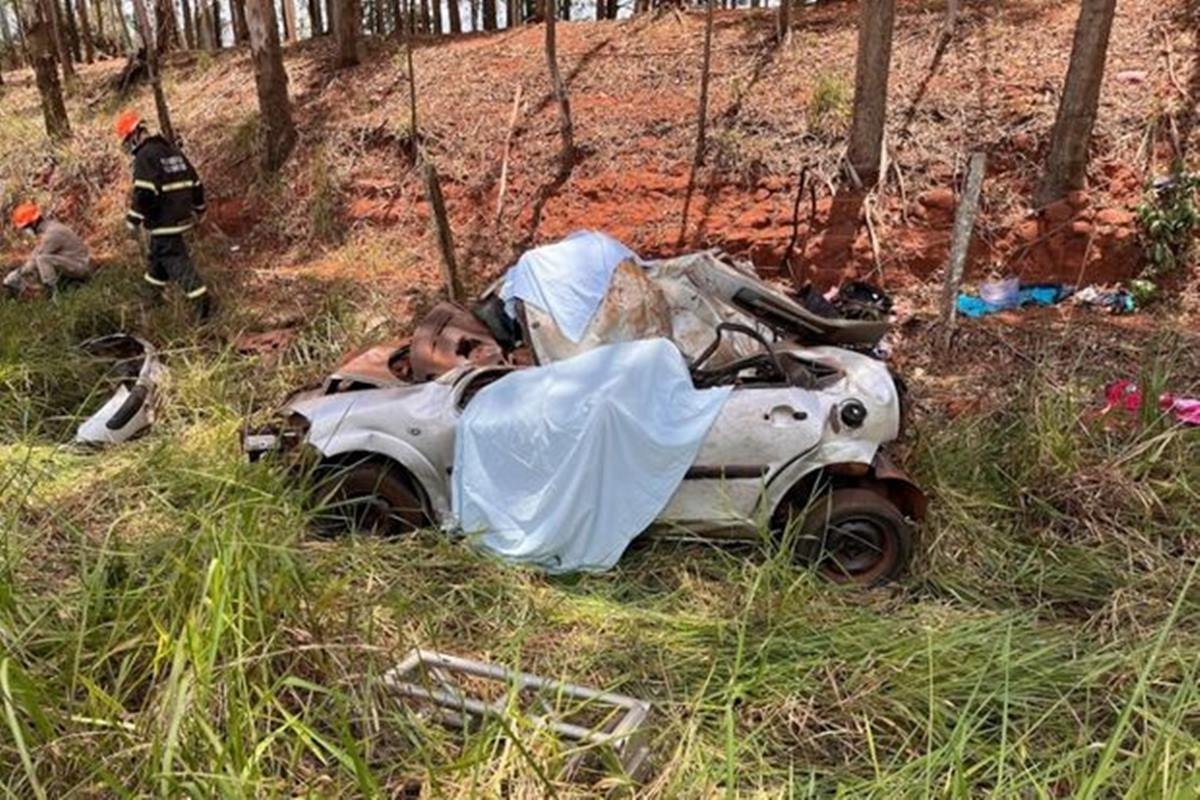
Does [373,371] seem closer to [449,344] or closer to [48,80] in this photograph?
[449,344]

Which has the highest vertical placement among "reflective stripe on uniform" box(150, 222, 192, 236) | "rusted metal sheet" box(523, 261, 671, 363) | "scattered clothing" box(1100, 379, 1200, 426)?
"rusted metal sheet" box(523, 261, 671, 363)

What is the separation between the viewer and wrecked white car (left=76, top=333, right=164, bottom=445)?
4.84 metres

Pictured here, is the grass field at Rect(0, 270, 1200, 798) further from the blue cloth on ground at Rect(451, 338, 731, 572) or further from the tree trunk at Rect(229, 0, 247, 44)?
the tree trunk at Rect(229, 0, 247, 44)

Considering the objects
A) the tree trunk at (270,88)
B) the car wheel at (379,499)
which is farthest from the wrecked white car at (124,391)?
the tree trunk at (270,88)

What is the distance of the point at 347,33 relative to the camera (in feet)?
41.4

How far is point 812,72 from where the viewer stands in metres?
9.25

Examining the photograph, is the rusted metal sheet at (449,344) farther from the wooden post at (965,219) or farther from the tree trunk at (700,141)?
the tree trunk at (700,141)

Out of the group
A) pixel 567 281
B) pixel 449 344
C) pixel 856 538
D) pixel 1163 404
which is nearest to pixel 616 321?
pixel 567 281

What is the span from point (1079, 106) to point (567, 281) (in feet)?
16.6

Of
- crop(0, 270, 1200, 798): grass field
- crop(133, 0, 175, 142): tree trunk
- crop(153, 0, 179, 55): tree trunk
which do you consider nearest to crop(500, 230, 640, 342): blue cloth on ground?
crop(0, 270, 1200, 798): grass field

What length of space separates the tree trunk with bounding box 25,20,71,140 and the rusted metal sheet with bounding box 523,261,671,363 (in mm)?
11069

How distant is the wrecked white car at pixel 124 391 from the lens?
484cm

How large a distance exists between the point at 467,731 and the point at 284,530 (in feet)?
3.90

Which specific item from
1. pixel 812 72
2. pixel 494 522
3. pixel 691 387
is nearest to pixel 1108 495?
pixel 691 387
